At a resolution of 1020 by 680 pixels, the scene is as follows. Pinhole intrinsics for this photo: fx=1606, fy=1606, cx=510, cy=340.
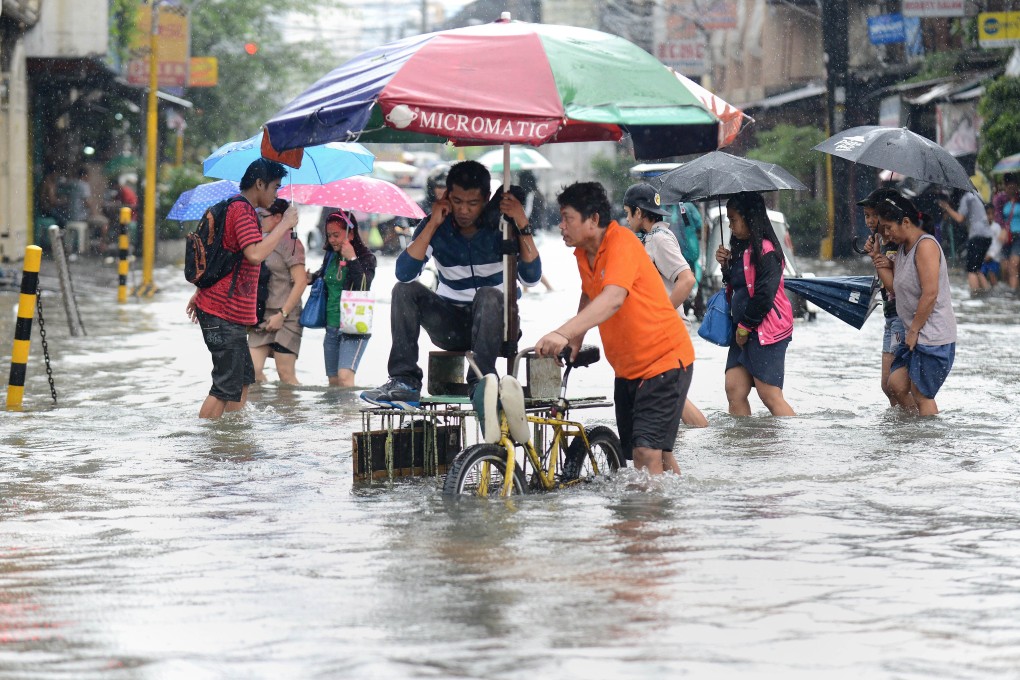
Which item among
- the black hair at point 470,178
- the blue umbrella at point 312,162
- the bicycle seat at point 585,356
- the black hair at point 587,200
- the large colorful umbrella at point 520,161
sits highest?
the large colorful umbrella at point 520,161

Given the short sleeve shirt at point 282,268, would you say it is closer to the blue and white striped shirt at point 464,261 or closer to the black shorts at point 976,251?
the blue and white striped shirt at point 464,261

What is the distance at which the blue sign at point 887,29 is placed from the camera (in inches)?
1272

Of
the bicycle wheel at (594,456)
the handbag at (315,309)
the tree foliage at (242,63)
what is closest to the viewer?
the bicycle wheel at (594,456)

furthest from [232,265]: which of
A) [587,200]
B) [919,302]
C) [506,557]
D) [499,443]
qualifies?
[919,302]

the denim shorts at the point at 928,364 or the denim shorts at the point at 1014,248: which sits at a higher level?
the denim shorts at the point at 1014,248

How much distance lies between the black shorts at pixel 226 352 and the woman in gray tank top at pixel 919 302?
3975mm

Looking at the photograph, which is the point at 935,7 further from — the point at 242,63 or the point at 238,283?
the point at 242,63

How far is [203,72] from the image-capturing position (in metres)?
39.6

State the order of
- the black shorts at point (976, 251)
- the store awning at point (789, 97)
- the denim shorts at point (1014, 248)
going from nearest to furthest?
the black shorts at point (976, 251), the denim shorts at point (1014, 248), the store awning at point (789, 97)

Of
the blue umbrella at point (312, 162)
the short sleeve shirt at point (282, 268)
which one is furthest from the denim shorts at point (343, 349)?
the blue umbrella at point (312, 162)

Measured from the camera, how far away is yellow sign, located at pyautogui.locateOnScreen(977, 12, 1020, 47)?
22.8m

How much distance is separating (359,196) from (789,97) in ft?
106

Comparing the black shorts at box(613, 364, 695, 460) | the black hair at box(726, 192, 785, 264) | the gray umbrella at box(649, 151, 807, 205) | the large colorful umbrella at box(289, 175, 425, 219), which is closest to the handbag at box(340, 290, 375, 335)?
the large colorful umbrella at box(289, 175, 425, 219)

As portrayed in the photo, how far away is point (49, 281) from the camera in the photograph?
24922 mm
